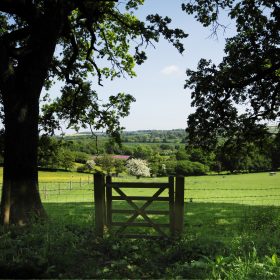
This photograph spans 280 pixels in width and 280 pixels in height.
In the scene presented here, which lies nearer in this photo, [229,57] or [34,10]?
[34,10]

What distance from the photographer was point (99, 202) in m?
11.5

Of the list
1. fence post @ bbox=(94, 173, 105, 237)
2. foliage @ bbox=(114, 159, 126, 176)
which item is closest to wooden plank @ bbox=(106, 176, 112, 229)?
fence post @ bbox=(94, 173, 105, 237)

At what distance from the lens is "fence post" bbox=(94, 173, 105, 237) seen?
11.3 meters

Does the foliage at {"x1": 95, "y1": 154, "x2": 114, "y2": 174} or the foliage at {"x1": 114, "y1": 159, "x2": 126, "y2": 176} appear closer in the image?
the foliage at {"x1": 95, "y1": 154, "x2": 114, "y2": 174}

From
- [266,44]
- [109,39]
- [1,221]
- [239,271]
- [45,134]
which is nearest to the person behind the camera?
[239,271]

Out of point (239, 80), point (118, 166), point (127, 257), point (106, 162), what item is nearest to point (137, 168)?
point (118, 166)

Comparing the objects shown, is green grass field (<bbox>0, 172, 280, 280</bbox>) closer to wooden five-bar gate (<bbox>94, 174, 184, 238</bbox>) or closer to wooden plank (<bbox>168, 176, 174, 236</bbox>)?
wooden five-bar gate (<bbox>94, 174, 184, 238</bbox>)

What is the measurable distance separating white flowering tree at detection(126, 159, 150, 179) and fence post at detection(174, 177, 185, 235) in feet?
346

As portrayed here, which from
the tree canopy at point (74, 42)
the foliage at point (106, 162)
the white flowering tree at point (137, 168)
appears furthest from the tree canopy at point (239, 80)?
the white flowering tree at point (137, 168)

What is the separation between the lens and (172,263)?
8.29 meters

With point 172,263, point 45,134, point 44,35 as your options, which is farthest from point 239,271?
point 45,134

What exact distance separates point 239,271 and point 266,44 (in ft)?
46.5

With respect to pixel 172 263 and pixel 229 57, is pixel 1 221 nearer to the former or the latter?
pixel 172 263

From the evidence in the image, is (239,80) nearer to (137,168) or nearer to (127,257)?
(127,257)
